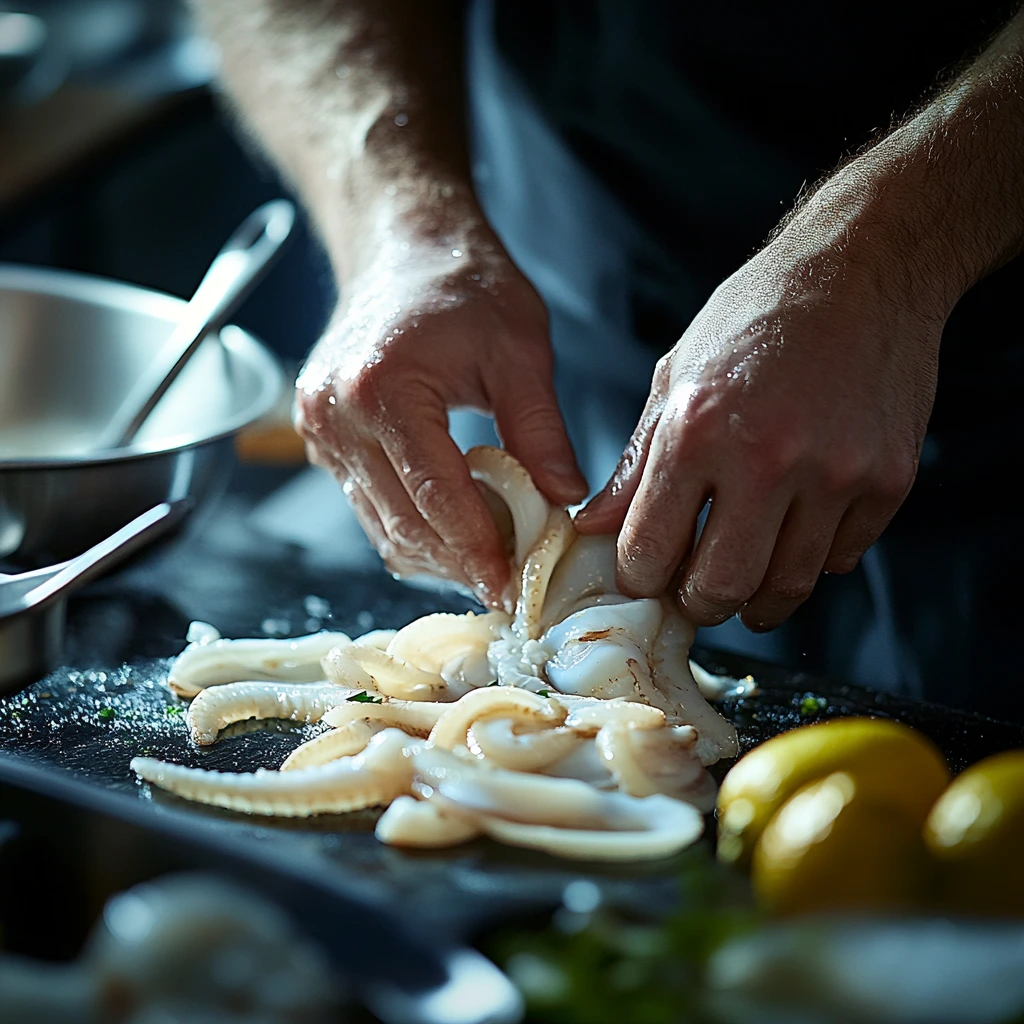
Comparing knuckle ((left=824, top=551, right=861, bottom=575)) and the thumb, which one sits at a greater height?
the thumb

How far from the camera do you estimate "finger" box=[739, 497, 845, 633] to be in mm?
1178

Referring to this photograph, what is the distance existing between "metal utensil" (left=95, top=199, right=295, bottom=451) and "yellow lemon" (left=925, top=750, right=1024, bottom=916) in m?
1.21

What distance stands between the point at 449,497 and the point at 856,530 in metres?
0.39

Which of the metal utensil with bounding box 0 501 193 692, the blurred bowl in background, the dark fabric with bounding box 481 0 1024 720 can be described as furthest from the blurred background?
the metal utensil with bounding box 0 501 193 692

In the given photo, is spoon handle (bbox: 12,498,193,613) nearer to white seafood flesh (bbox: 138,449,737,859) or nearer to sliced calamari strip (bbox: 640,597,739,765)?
white seafood flesh (bbox: 138,449,737,859)

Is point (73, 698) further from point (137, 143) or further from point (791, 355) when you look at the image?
point (137, 143)

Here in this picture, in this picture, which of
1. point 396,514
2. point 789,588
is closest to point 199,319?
point 396,514

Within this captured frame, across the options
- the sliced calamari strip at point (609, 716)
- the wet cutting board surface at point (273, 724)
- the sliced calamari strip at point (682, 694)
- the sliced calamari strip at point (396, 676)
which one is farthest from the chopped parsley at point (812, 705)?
the sliced calamari strip at point (396, 676)

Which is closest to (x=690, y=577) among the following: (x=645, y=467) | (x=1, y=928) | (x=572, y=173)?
(x=645, y=467)

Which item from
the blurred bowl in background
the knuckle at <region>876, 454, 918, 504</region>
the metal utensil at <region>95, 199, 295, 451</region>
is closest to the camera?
the knuckle at <region>876, 454, 918, 504</region>

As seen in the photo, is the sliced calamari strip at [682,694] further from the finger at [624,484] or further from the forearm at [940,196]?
the forearm at [940,196]

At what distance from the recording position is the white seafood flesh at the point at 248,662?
A: 1.31 meters

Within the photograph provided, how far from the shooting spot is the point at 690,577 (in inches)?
48.1

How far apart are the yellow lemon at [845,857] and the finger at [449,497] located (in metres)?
0.53
